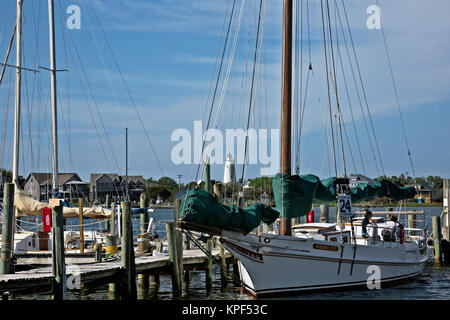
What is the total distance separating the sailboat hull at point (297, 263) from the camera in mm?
21031

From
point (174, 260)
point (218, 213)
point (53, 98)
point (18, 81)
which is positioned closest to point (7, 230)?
point (174, 260)

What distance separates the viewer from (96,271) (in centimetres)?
1994

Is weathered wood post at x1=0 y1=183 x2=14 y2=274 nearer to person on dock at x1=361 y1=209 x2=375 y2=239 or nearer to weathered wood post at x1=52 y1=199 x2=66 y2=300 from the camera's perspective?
weathered wood post at x1=52 y1=199 x2=66 y2=300

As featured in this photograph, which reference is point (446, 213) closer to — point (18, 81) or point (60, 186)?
point (18, 81)

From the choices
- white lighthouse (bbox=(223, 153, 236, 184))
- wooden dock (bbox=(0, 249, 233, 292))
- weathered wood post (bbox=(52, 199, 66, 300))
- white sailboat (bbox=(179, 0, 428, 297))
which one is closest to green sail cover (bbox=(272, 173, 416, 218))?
white sailboat (bbox=(179, 0, 428, 297))

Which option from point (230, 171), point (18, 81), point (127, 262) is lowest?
point (127, 262)

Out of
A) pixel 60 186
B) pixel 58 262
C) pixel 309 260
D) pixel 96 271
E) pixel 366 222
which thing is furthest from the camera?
pixel 60 186

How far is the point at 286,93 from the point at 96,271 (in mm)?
10147

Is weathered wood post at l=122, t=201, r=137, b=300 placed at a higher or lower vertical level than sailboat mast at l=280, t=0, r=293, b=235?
lower

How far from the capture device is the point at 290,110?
23.8 meters

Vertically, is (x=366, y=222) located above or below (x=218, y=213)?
below

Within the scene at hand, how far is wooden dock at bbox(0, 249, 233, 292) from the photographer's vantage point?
59.2 ft
